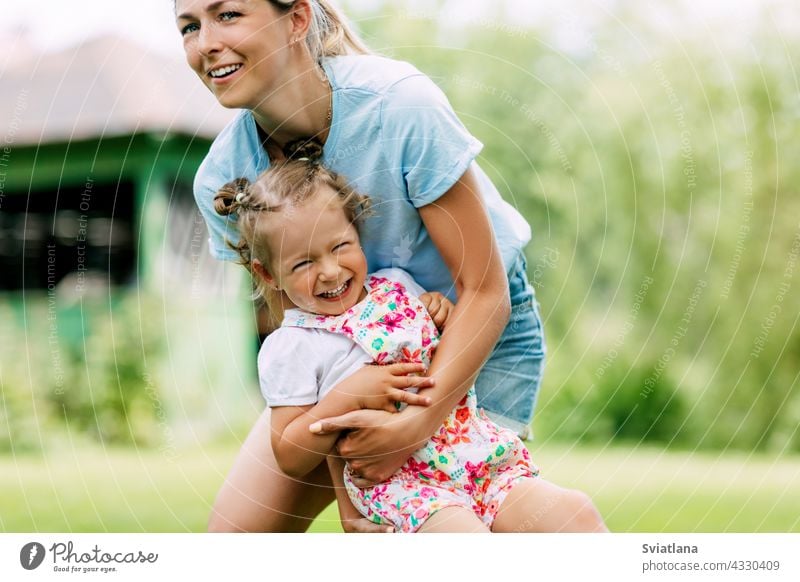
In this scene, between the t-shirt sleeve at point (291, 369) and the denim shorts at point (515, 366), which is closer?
the t-shirt sleeve at point (291, 369)

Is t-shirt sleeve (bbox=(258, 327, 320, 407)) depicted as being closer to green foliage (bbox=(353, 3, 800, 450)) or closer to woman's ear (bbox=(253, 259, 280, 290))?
woman's ear (bbox=(253, 259, 280, 290))

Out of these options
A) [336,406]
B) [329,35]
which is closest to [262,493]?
[336,406]

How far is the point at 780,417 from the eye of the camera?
4.78 meters

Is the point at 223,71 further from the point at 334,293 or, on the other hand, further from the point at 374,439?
the point at 374,439

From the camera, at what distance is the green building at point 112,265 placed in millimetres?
Answer: 5133

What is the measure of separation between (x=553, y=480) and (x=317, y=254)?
8.61ft

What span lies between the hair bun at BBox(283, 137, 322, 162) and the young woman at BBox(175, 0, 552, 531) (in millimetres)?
11

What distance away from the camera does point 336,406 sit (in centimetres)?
169

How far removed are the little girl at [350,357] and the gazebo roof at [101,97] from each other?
159 inches

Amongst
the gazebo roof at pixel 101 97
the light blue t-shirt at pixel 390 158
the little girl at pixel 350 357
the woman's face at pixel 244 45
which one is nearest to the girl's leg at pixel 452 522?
the little girl at pixel 350 357

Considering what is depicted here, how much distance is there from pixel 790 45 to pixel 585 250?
1.21 metres

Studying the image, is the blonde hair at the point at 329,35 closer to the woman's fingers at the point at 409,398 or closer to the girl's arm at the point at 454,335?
the girl's arm at the point at 454,335

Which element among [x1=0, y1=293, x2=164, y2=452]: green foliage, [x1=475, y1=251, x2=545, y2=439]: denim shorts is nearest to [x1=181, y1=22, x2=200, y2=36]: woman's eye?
[x1=475, y1=251, x2=545, y2=439]: denim shorts

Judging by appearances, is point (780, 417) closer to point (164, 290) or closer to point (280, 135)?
point (164, 290)
